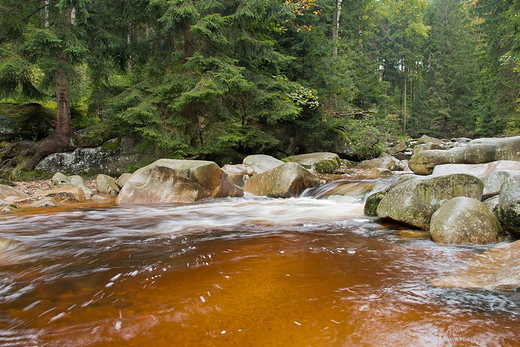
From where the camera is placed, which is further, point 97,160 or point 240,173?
point 97,160

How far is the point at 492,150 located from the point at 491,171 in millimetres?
2936

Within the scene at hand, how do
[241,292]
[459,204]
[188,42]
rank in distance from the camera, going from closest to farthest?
[241,292] → [459,204] → [188,42]

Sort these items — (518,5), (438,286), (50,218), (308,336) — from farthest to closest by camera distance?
(518,5) < (50,218) < (438,286) < (308,336)

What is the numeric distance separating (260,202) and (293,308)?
5583 millimetres

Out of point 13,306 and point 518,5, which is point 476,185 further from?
point 518,5

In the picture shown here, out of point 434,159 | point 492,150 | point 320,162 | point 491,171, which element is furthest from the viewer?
point 320,162

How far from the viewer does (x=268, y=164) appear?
1077 cm

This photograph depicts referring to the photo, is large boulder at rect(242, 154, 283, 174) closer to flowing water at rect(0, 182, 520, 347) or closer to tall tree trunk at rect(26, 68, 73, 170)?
flowing water at rect(0, 182, 520, 347)

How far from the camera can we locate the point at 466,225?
386 centimetres

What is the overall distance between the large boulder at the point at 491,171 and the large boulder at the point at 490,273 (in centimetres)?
207

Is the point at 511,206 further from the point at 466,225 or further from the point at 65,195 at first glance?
the point at 65,195

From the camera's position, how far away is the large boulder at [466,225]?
379 centimetres

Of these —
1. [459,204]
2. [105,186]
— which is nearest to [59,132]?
[105,186]

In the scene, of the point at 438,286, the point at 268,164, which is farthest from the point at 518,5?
the point at 438,286
